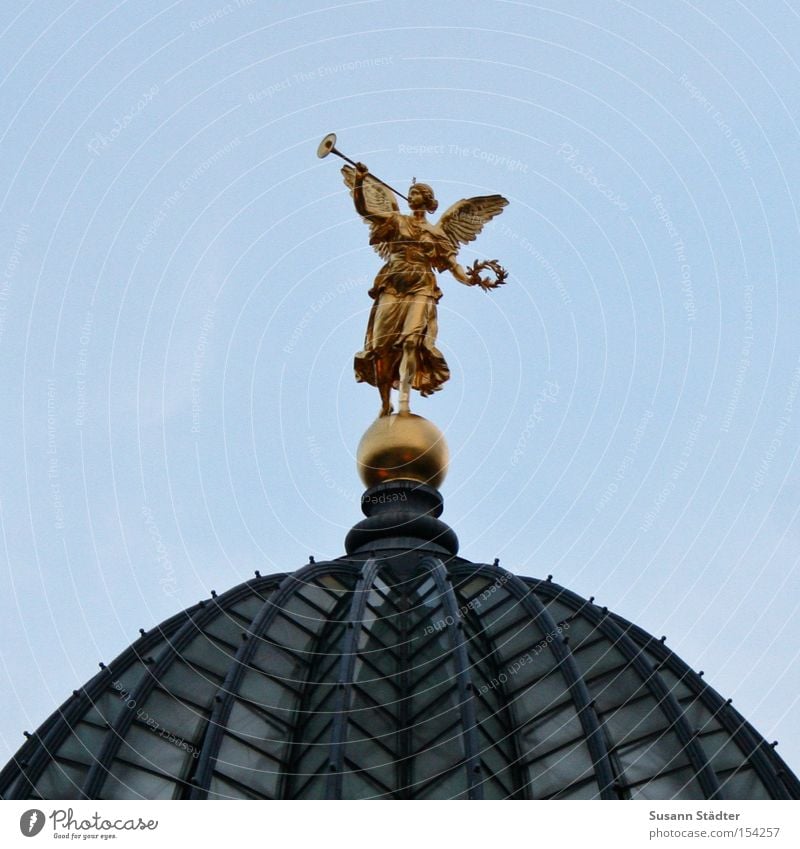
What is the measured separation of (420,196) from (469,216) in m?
1.29

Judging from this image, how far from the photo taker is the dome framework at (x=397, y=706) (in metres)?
27.9

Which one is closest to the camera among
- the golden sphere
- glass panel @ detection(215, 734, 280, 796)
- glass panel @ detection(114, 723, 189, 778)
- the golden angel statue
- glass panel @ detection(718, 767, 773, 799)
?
glass panel @ detection(215, 734, 280, 796)

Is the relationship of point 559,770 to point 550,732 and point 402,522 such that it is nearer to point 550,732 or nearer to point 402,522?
point 550,732

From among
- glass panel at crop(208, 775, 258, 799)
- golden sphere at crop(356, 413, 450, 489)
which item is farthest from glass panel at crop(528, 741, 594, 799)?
golden sphere at crop(356, 413, 450, 489)

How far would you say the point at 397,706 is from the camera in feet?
96.7

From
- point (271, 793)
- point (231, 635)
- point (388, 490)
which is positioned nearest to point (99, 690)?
point (231, 635)

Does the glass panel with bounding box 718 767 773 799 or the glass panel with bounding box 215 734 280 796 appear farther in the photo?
the glass panel with bounding box 718 767 773 799

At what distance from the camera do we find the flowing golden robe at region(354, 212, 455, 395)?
123ft

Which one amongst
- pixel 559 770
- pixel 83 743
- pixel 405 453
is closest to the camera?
pixel 559 770

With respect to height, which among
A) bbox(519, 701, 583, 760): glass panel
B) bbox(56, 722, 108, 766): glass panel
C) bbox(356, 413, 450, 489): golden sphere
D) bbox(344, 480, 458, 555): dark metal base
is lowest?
bbox(519, 701, 583, 760): glass panel

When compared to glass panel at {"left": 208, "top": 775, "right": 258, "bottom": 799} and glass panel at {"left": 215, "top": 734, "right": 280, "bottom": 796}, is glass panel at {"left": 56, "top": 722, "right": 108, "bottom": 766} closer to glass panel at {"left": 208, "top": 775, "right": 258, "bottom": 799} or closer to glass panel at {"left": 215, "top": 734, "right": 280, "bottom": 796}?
glass panel at {"left": 215, "top": 734, "right": 280, "bottom": 796}

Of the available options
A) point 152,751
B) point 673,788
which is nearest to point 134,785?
point 152,751

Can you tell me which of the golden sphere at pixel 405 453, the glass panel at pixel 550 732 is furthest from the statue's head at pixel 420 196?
the glass panel at pixel 550 732
